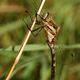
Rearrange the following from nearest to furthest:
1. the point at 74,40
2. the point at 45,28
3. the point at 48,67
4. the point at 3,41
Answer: the point at 45,28 → the point at 48,67 → the point at 74,40 → the point at 3,41

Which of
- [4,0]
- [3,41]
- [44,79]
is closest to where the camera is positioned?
[44,79]

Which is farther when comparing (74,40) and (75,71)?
(74,40)

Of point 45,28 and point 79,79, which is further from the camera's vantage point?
point 79,79

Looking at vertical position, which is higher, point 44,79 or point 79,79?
point 44,79

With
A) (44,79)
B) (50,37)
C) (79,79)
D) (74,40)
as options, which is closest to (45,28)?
(50,37)

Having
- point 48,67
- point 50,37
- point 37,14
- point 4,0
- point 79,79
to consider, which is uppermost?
point 37,14

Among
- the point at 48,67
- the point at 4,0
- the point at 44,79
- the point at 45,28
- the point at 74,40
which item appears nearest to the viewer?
the point at 45,28

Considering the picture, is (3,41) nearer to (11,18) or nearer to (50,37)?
(11,18)

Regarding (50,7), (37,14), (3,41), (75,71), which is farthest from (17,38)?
(37,14)

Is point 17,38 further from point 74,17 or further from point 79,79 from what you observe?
point 79,79
